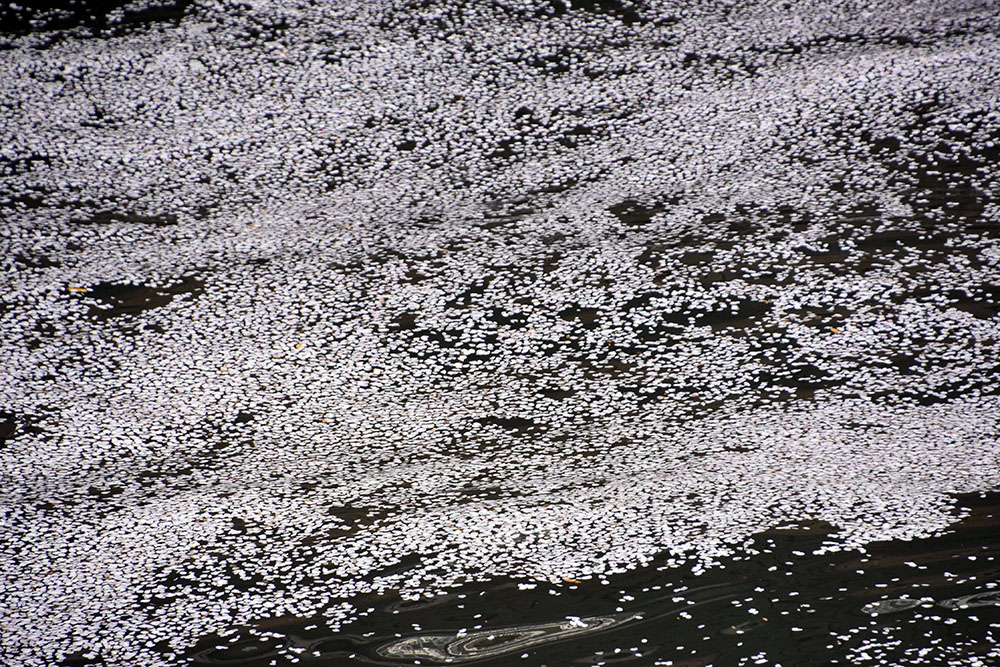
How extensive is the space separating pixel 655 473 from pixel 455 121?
1.85m

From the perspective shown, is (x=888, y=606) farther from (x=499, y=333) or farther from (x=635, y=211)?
(x=635, y=211)

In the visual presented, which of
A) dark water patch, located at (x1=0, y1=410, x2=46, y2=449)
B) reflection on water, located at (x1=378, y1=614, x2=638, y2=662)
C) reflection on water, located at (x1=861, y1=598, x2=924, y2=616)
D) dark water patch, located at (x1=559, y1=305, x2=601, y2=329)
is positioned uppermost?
dark water patch, located at (x1=559, y1=305, x2=601, y2=329)

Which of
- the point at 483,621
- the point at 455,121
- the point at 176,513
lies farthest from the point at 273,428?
the point at 455,121

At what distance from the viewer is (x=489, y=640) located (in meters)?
2.21

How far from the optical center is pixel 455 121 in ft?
12.8

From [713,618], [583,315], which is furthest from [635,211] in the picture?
[713,618]

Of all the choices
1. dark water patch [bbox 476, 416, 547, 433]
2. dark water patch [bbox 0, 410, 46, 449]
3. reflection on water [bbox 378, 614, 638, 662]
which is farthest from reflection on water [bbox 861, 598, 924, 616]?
dark water patch [bbox 0, 410, 46, 449]

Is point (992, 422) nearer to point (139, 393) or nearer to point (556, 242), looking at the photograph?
point (556, 242)

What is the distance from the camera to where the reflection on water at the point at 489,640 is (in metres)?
2.19

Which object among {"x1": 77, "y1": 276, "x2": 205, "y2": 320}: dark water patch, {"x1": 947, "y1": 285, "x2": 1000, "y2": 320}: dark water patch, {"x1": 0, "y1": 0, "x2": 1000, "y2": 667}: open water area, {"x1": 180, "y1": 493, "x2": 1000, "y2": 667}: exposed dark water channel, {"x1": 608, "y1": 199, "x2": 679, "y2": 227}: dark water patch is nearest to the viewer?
{"x1": 180, "y1": 493, "x2": 1000, "y2": 667}: exposed dark water channel

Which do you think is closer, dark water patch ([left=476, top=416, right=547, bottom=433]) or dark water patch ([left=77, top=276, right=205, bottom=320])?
dark water patch ([left=476, top=416, right=547, bottom=433])

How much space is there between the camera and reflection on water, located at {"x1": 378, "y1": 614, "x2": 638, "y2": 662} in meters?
2.19

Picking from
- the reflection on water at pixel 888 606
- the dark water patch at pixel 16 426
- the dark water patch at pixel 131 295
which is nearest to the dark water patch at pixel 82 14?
the dark water patch at pixel 131 295

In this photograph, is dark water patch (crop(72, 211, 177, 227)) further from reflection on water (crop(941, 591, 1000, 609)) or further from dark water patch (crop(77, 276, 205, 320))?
reflection on water (crop(941, 591, 1000, 609))
